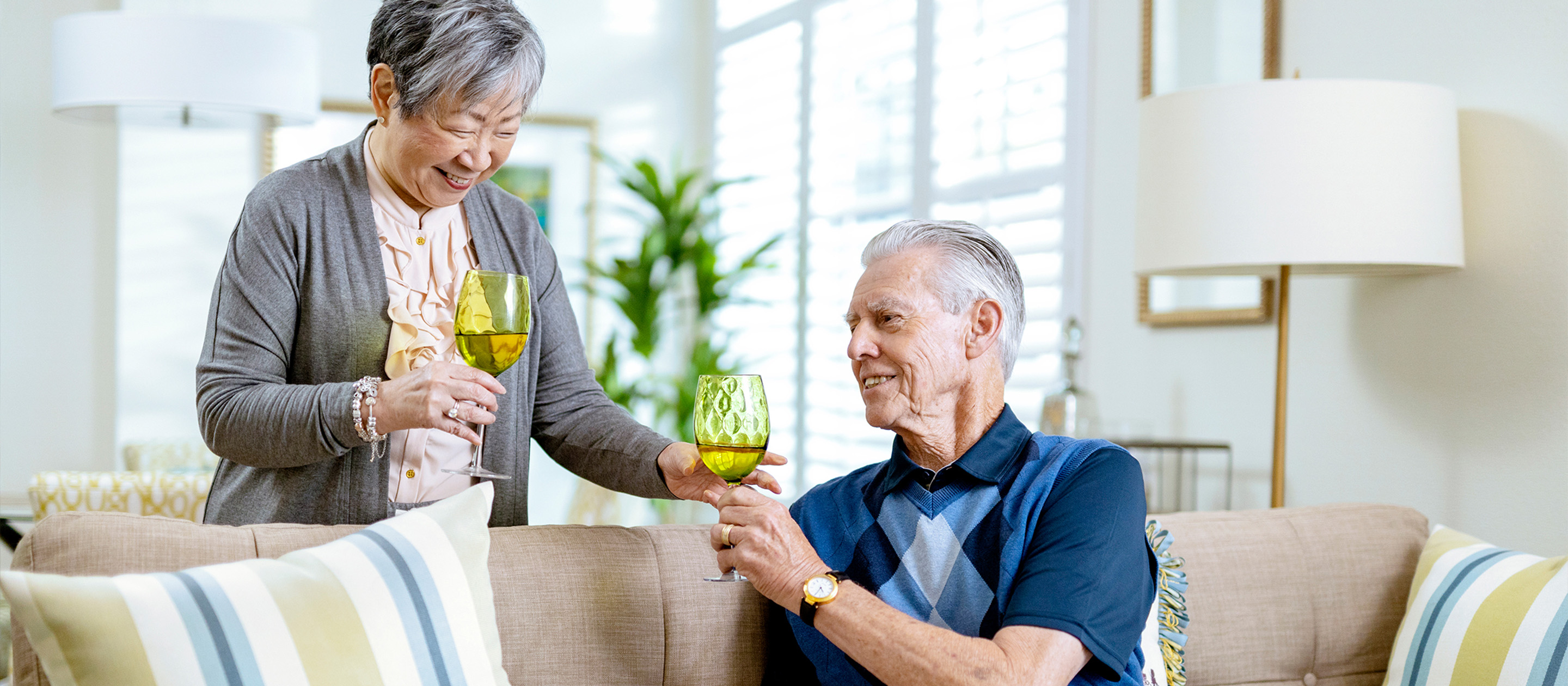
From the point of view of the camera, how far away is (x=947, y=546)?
1.49 meters

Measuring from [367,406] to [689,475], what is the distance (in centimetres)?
41

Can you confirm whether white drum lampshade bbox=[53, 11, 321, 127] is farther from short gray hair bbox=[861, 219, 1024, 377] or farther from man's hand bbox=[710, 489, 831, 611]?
man's hand bbox=[710, 489, 831, 611]

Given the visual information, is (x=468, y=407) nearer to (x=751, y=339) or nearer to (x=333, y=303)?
(x=333, y=303)

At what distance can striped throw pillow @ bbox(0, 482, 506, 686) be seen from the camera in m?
1.08

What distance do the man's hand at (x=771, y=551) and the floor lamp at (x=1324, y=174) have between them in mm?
1128


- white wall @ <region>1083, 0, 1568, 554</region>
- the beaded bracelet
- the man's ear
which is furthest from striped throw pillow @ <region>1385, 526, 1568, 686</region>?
the beaded bracelet

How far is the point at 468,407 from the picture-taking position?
1307mm

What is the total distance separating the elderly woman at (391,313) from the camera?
142 centimetres

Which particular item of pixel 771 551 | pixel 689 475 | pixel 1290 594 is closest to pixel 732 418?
pixel 771 551

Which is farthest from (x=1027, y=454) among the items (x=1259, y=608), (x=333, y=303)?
(x=333, y=303)

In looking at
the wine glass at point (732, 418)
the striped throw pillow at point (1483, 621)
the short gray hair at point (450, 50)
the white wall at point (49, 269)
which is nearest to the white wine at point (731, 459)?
the wine glass at point (732, 418)

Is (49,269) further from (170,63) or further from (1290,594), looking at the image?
(1290,594)

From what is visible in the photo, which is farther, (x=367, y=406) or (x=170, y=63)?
(x=170, y=63)

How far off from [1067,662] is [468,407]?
2.28ft
